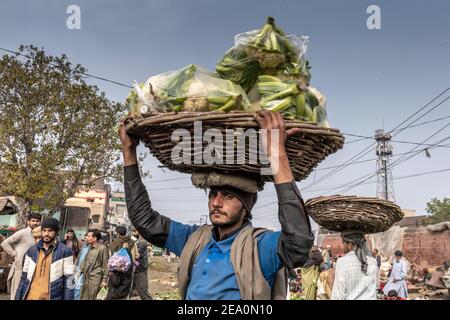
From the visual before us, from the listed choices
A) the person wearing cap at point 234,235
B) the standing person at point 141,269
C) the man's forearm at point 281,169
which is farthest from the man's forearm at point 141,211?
the standing person at point 141,269

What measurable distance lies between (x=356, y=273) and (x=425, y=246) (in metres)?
18.0

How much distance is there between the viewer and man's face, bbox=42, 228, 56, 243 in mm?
5184

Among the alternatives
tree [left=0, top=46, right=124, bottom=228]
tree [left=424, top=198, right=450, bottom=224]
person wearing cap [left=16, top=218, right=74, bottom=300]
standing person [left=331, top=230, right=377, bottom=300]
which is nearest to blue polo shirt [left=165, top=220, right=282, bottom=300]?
standing person [left=331, top=230, right=377, bottom=300]

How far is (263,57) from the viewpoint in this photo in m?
2.21

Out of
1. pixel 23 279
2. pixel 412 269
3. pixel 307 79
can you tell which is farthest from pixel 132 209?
pixel 412 269

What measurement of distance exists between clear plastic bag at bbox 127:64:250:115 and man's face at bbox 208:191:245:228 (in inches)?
18.2

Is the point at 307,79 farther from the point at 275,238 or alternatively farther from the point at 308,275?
the point at 308,275

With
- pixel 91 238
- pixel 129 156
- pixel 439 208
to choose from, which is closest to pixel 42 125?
pixel 91 238

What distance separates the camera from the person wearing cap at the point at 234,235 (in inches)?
73.4

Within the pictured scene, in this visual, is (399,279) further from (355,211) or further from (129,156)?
(129,156)

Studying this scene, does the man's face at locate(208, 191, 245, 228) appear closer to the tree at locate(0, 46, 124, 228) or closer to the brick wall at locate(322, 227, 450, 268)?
the tree at locate(0, 46, 124, 228)

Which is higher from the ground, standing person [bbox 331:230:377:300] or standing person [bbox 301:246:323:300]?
standing person [bbox 331:230:377:300]

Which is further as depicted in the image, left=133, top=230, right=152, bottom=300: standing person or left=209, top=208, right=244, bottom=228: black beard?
left=133, top=230, right=152, bottom=300: standing person
